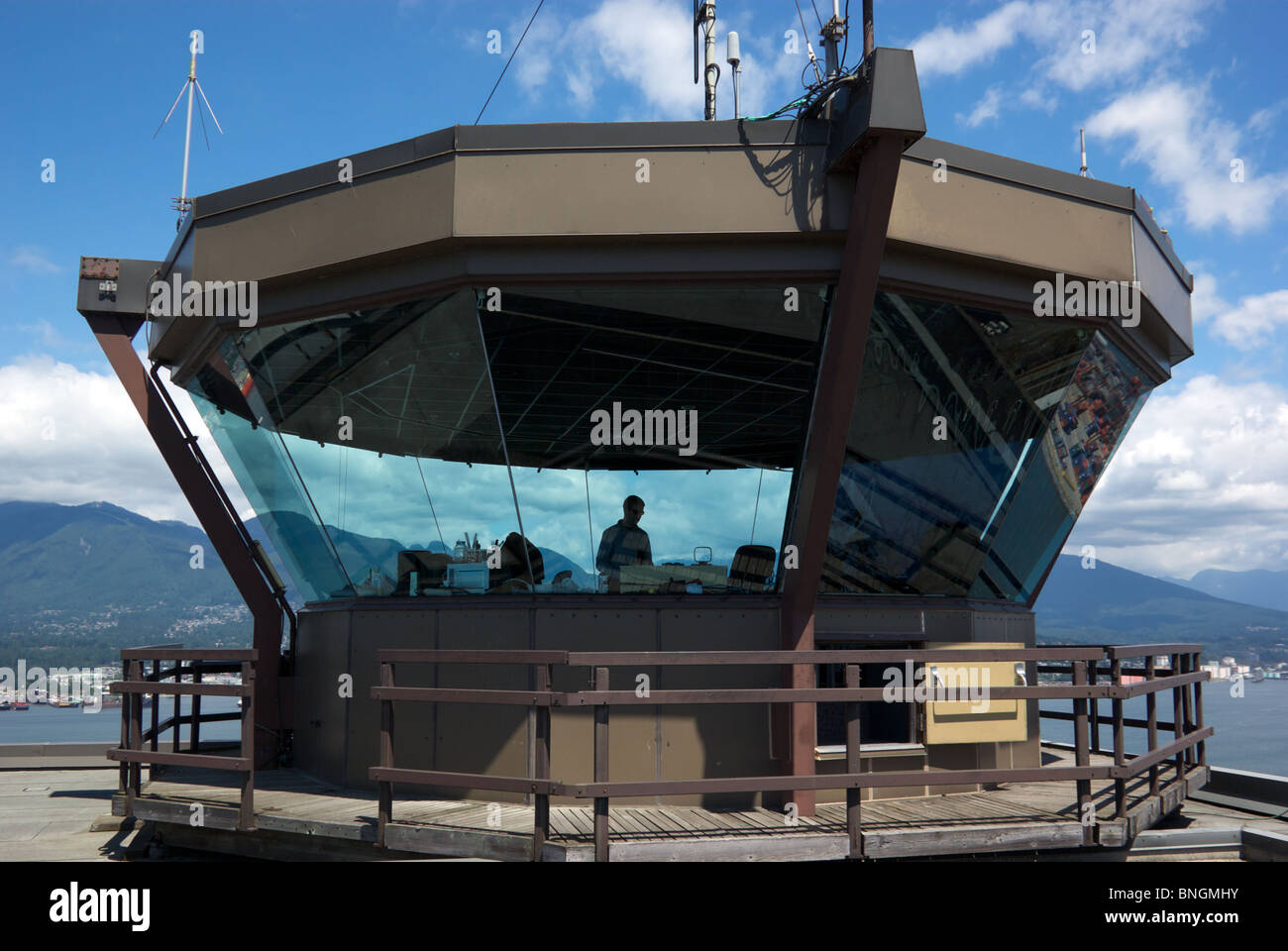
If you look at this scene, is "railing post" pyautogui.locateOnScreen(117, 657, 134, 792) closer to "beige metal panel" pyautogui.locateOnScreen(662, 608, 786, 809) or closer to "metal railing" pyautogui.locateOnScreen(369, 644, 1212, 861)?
"metal railing" pyautogui.locateOnScreen(369, 644, 1212, 861)

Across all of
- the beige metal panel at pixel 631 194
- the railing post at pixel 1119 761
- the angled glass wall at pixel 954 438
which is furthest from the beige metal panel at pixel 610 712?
the railing post at pixel 1119 761

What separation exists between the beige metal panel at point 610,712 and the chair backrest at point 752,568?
0.78m

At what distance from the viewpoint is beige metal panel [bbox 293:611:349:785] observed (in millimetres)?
9992

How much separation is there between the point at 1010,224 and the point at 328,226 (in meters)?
5.67

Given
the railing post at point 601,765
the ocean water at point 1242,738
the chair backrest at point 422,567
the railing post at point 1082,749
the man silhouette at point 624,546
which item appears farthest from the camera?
the ocean water at point 1242,738

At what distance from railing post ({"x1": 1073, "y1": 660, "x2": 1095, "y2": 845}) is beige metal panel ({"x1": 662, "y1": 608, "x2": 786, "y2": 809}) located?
7.46 feet

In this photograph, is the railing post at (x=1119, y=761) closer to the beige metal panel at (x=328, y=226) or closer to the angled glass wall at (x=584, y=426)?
the angled glass wall at (x=584, y=426)

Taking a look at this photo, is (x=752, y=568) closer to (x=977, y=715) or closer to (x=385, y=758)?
(x=977, y=715)

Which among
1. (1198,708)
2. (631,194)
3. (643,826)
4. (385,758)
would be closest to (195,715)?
(385,758)

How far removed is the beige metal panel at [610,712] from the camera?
Answer: 871 cm

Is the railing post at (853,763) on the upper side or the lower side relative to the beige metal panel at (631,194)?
lower
